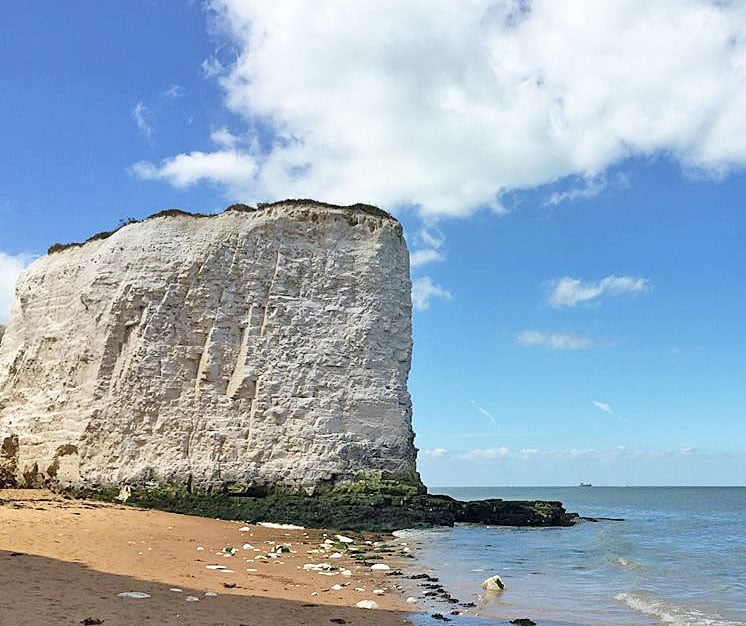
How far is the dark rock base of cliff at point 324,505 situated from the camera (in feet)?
67.4

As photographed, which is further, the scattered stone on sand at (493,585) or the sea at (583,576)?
the scattered stone on sand at (493,585)

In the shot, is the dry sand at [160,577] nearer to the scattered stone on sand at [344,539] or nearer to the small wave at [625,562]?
the scattered stone on sand at [344,539]

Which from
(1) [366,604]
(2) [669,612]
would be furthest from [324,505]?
(2) [669,612]

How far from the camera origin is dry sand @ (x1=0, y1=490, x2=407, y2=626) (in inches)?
303

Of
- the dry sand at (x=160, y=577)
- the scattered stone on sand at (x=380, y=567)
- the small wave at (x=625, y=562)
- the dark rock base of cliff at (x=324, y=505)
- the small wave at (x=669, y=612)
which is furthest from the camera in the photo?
the dark rock base of cliff at (x=324, y=505)

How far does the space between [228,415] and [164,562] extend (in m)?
10.9

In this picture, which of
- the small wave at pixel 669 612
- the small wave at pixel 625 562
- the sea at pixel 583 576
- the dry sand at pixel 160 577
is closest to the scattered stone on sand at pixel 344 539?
the dry sand at pixel 160 577

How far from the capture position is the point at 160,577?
1038 centimetres

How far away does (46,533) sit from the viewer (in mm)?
13695

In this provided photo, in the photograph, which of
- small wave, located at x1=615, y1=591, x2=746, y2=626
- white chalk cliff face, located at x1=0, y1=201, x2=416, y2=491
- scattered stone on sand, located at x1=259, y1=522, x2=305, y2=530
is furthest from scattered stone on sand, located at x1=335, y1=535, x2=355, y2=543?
small wave, located at x1=615, y1=591, x2=746, y2=626

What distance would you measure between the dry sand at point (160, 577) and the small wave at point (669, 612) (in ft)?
12.2

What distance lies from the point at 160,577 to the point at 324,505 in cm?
1076

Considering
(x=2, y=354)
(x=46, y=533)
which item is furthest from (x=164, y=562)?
(x=2, y=354)

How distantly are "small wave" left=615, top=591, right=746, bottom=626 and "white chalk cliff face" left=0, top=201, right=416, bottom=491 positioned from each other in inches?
451
